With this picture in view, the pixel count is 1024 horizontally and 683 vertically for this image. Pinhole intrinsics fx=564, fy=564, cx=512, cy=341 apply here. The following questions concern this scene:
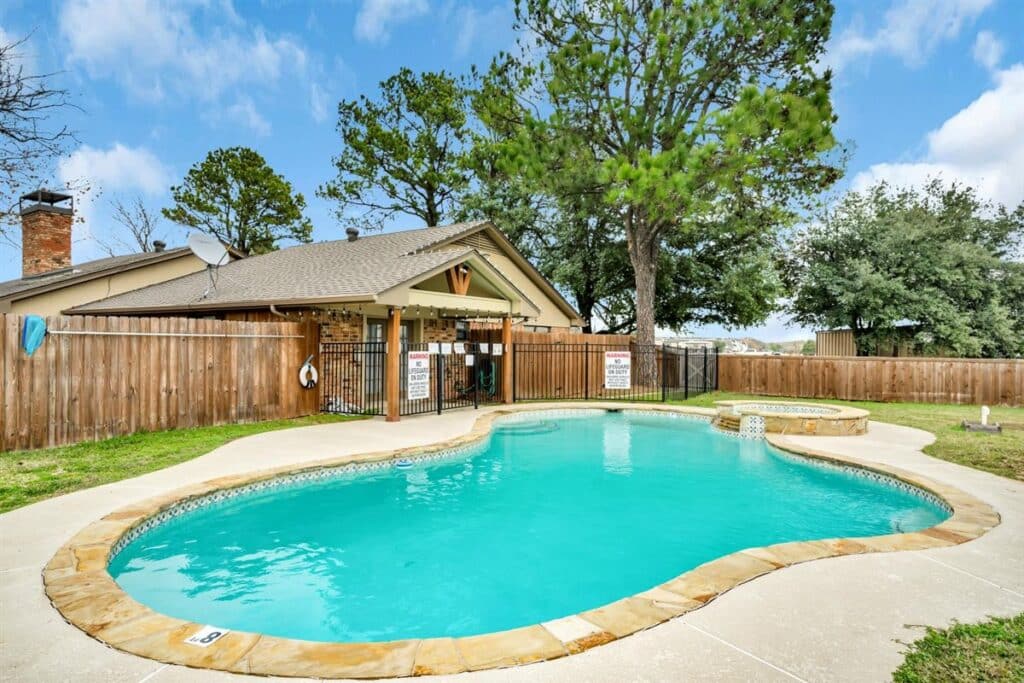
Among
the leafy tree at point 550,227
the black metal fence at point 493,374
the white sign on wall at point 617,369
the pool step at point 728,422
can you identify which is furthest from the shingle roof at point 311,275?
the leafy tree at point 550,227

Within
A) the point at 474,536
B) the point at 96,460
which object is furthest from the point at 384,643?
the point at 96,460

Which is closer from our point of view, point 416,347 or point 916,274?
point 416,347

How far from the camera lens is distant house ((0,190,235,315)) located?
1477cm

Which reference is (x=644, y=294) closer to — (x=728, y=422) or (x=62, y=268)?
(x=728, y=422)

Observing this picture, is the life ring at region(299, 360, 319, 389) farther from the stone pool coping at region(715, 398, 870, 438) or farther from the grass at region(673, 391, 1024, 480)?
the grass at region(673, 391, 1024, 480)

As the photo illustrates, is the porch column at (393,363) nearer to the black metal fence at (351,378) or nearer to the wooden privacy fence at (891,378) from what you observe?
the black metal fence at (351,378)

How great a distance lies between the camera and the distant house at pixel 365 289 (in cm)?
1121

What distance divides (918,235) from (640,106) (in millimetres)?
10479

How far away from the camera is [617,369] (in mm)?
15648

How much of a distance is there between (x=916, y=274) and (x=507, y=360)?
49.9 ft

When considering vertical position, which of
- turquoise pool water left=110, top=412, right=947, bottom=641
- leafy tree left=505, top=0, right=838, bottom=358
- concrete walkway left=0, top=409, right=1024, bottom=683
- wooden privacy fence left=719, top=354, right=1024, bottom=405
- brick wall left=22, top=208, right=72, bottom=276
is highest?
leafy tree left=505, top=0, right=838, bottom=358

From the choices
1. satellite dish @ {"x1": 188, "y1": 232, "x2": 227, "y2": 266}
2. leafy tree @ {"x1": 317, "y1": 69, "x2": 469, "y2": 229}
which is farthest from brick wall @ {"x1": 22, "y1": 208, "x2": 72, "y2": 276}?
leafy tree @ {"x1": 317, "y1": 69, "x2": 469, "y2": 229}

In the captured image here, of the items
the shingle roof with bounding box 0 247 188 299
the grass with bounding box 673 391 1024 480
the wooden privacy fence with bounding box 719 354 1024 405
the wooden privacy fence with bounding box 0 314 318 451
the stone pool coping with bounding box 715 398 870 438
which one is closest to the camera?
the grass with bounding box 673 391 1024 480

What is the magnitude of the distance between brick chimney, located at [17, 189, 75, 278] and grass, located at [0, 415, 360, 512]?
13448 mm
